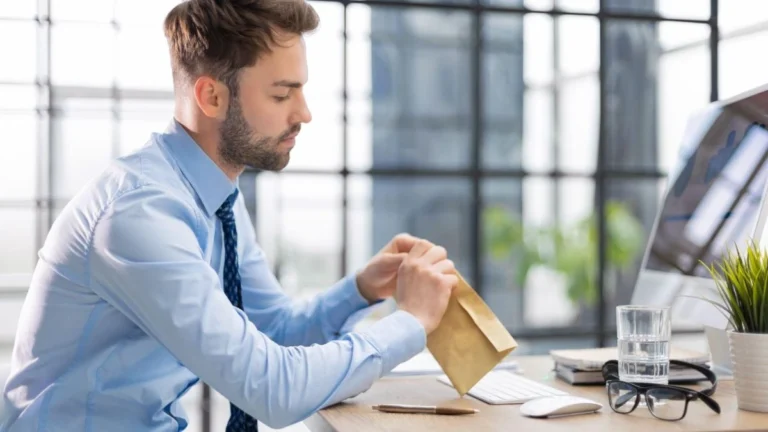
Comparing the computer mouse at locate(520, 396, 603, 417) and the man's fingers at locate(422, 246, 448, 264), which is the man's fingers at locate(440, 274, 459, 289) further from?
the computer mouse at locate(520, 396, 603, 417)

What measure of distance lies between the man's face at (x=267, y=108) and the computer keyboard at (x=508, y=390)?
56 centimetres

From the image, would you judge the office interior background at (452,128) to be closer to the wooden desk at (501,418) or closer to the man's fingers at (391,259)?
the man's fingers at (391,259)

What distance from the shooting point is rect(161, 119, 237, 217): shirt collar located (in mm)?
1572

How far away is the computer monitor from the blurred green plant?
199 cm

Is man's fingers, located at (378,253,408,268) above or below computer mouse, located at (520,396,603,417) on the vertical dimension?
above

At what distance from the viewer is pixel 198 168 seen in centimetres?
158

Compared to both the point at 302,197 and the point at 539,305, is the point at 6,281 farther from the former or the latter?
the point at 539,305

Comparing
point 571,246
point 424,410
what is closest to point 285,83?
point 424,410

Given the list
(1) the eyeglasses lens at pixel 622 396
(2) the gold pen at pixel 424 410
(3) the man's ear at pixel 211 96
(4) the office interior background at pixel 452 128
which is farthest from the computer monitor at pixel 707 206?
(4) the office interior background at pixel 452 128

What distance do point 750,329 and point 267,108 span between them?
88 cm

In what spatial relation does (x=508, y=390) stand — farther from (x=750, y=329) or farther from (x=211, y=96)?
(x=211, y=96)

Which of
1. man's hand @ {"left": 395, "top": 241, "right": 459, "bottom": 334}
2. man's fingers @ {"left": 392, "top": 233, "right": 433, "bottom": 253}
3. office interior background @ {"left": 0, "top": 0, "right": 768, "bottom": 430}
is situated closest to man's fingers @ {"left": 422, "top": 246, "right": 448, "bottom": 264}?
man's hand @ {"left": 395, "top": 241, "right": 459, "bottom": 334}

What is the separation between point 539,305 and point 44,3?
2.48 meters

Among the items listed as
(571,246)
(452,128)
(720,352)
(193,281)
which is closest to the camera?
(193,281)
